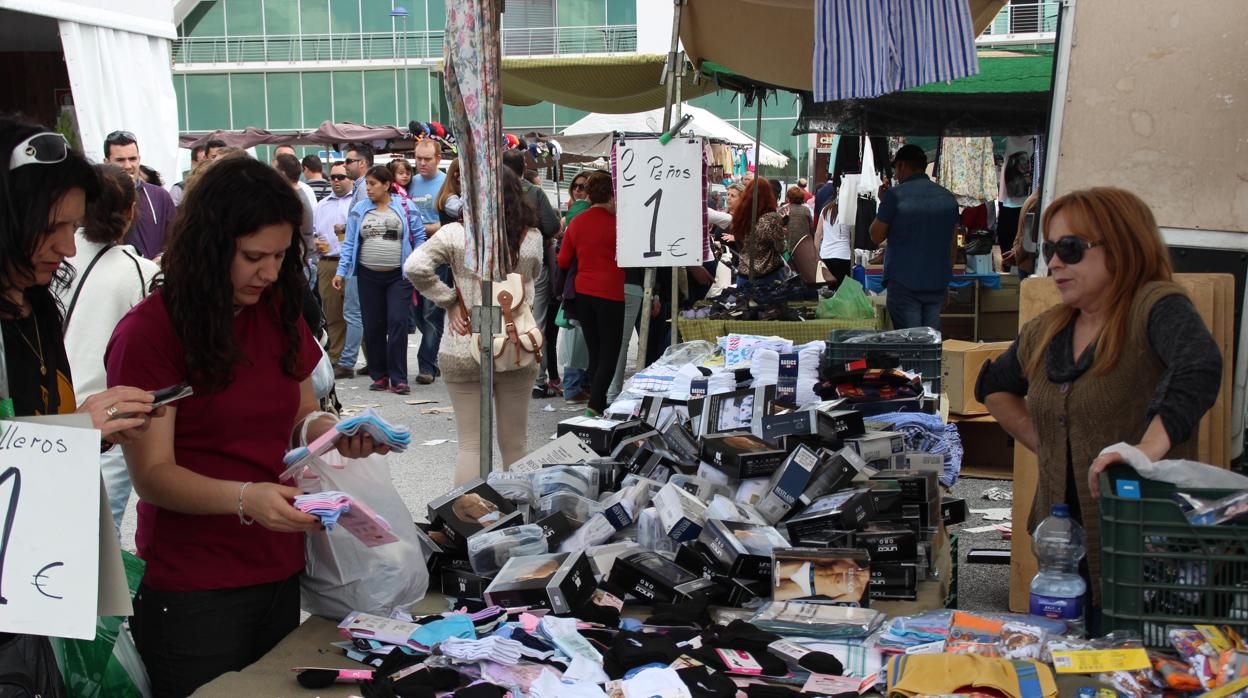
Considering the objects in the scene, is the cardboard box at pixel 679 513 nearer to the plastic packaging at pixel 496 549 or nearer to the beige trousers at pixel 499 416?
the plastic packaging at pixel 496 549

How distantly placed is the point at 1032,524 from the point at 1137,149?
6.14 feet

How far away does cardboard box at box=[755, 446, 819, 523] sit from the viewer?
12.5 ft

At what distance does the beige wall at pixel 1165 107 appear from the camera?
14.4ft

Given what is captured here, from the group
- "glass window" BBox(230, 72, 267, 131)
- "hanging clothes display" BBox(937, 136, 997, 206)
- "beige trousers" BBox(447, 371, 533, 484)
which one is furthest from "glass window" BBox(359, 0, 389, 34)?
"beige trousers" BBox(447, 371, 533, 484)

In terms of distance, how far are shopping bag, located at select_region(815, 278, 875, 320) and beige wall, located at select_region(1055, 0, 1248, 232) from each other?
3.49m

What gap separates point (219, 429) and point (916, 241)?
727 centimetres

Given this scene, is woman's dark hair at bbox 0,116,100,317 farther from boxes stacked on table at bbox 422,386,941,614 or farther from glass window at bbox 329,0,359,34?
glass window at bbox 329,0,359,34

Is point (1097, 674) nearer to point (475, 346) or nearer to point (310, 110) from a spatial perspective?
point (475, 346)

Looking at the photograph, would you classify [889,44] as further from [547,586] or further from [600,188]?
[547,586]

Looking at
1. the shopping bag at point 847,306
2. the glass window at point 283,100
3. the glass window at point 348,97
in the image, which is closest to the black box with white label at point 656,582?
the shopping bag at point 847,306

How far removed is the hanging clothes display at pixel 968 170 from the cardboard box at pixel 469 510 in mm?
12010

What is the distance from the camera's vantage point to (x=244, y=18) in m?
40.5

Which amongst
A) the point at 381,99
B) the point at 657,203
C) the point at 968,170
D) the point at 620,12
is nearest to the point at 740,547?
the point at 657,203

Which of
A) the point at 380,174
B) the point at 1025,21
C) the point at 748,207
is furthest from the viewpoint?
the point at 1025,21
